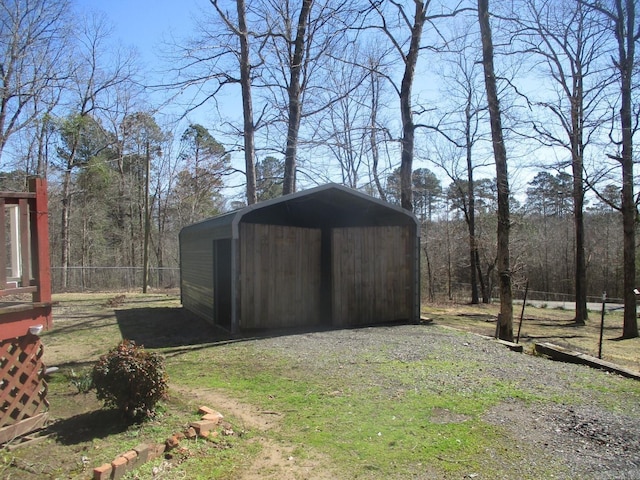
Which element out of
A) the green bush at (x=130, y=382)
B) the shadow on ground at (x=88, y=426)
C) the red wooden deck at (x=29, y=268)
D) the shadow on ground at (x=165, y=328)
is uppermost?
the red wooden deck at (x=29, y=268)

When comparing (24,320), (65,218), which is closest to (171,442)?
(24,320)

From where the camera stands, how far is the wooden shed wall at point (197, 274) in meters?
9.58

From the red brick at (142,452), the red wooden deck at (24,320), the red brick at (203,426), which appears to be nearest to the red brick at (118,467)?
the red brick at (142,452)

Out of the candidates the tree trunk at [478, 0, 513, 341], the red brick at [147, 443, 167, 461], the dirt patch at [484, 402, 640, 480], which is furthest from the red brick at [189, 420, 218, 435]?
the tree trunk at [478, 0, 513, 341]

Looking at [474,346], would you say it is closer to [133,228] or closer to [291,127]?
[291,127]

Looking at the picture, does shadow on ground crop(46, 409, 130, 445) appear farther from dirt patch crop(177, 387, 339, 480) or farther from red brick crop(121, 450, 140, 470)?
dirt patch crop(177, 387, 339, 480)

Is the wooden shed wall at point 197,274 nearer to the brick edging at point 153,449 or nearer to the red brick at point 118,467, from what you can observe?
the brick edging at point 153,449

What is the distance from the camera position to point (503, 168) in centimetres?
933

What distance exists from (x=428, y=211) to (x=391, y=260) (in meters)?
24.3

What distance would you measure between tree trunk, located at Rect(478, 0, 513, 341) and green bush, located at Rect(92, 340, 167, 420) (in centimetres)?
717

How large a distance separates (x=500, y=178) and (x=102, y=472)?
878 centimetres

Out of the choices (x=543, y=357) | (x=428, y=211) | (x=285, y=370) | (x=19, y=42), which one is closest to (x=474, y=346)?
(x=543, y=357)

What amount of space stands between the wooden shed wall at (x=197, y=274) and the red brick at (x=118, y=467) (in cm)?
654

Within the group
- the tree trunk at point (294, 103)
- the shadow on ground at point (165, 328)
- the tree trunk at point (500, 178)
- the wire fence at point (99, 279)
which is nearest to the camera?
the shadow on ground at point (165, 328)
